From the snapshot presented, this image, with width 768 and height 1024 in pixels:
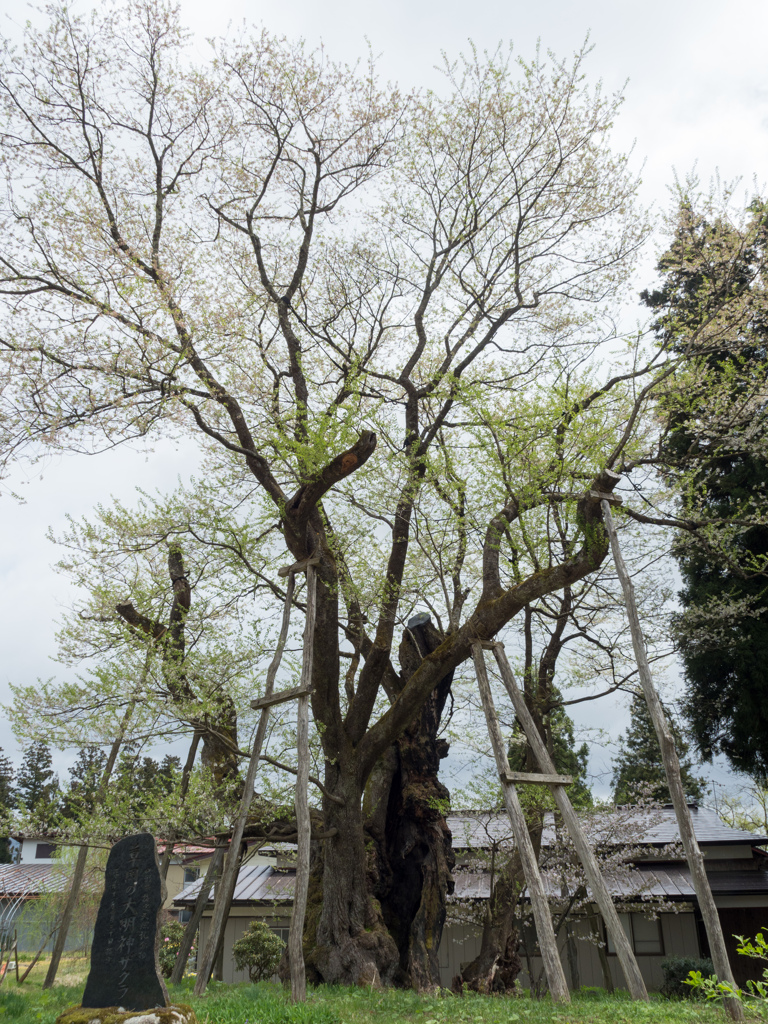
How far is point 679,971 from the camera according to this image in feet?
43.5

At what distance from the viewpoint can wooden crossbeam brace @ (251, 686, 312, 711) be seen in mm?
8586

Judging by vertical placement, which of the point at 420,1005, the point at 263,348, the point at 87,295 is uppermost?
the point at 263,348

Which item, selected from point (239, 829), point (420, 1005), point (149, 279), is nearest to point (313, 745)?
point (239, 829)

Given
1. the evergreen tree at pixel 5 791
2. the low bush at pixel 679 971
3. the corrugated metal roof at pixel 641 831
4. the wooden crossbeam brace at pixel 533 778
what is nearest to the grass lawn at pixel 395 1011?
the wooden crossbeam brace at pixel 533 778

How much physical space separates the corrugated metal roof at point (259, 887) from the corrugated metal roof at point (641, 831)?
15.4ft

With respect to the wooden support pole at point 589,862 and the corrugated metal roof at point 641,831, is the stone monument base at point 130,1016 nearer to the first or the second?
the wooden support pole at point 589,862

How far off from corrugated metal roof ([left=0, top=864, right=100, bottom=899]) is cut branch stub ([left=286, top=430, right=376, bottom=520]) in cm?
1517

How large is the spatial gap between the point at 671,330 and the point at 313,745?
9353 mm

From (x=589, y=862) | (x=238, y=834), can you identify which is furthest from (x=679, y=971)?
(x=238, y=834)

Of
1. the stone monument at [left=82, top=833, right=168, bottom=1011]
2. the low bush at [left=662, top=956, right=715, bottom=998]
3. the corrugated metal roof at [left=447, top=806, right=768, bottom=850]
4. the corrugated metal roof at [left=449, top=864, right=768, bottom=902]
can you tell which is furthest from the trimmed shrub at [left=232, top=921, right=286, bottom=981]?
the stone monument at [left=82, top=833, right=168, bottom=1011]

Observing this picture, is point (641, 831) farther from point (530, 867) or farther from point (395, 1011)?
point (395, 1011)

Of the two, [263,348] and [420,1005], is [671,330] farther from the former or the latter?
[420,1005]

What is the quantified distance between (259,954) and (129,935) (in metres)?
10.7

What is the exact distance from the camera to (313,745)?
12906 mm
